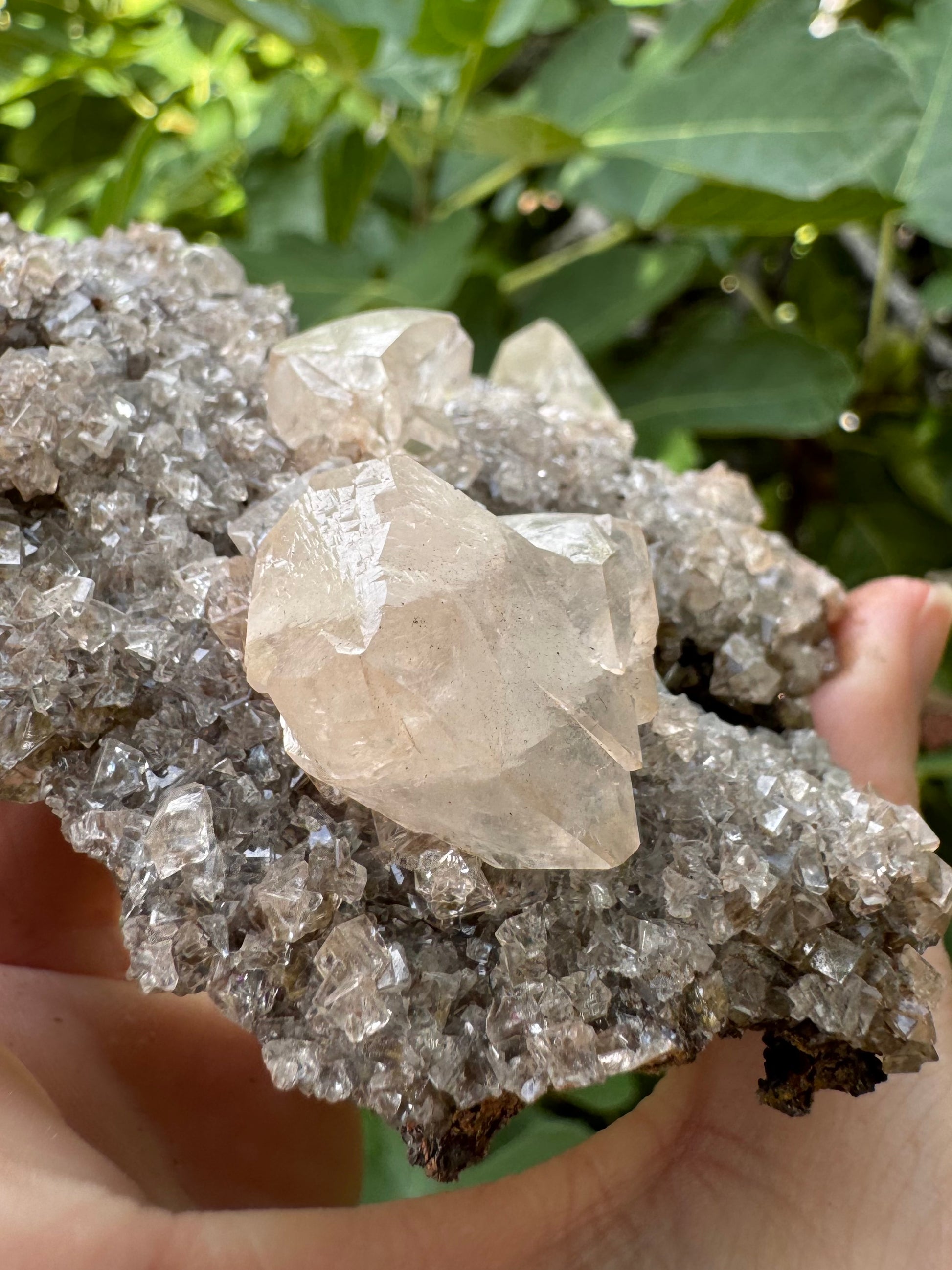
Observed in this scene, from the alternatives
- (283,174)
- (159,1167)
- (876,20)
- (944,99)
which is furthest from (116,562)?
(876,20)

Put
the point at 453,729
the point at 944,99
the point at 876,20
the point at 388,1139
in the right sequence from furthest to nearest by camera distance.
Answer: the point at 876,20 < the point at 944,99 < the point at 388,1139 < the point at 453,729

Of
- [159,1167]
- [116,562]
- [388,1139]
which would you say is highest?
[116,562]

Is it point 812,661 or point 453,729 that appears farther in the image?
point 812,661

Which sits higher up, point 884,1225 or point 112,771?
point 112,771

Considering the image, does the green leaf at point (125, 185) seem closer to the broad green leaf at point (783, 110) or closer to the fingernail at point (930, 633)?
the broad green leaf at point (783, 110)

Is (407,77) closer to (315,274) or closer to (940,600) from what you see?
(315,274)

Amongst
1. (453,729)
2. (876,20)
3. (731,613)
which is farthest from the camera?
(876,20)

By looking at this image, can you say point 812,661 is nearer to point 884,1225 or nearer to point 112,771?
point 884,1225
